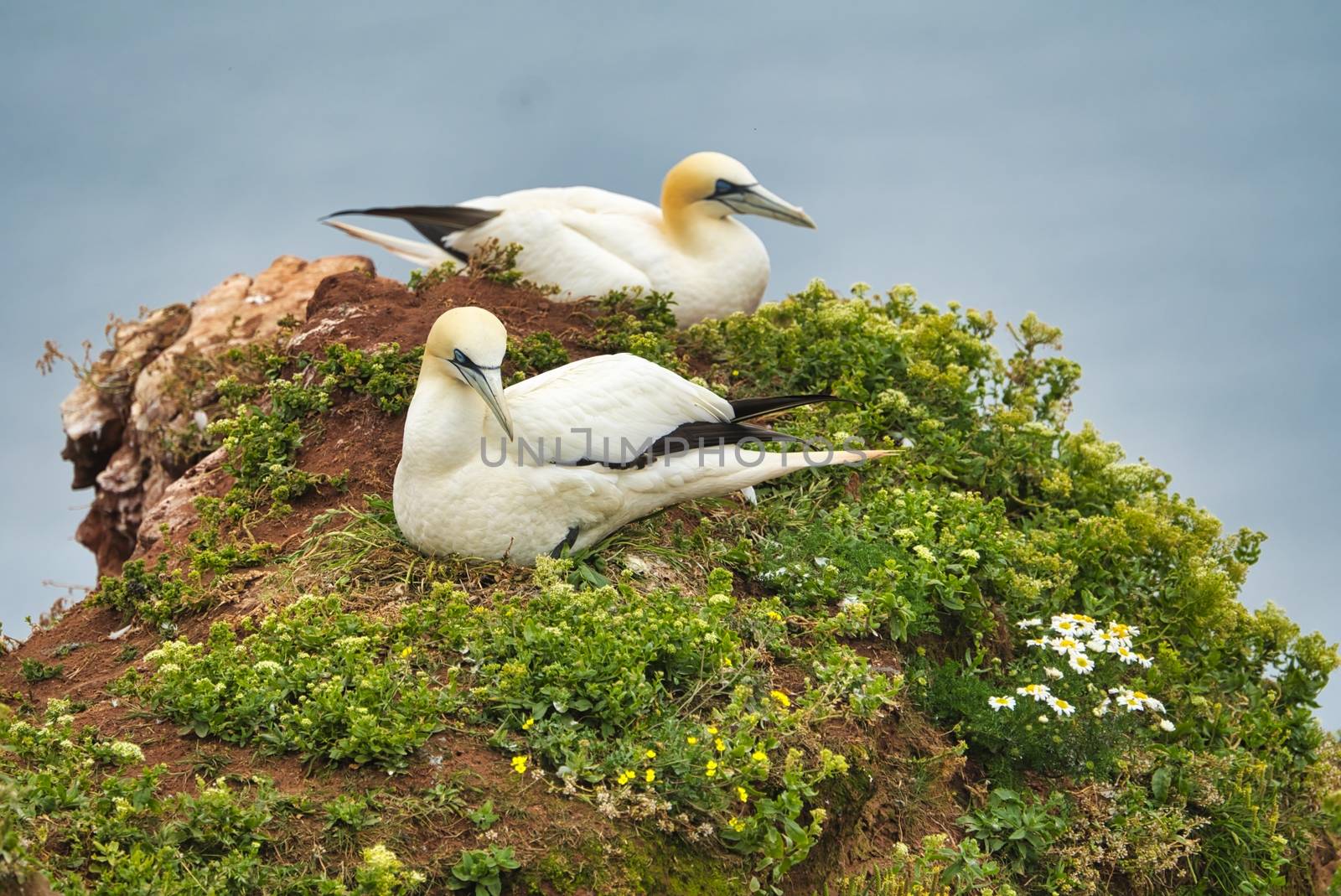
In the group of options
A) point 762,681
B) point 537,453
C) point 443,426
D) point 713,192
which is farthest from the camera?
point 713,192

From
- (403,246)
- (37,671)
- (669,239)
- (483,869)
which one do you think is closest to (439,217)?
(403,246)

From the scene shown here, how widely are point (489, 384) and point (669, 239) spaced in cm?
462

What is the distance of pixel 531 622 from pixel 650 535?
152cm

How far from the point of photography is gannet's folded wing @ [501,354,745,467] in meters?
7.29

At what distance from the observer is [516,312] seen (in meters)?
10.3

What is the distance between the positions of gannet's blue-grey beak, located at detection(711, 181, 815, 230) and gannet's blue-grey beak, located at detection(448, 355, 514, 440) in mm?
4622

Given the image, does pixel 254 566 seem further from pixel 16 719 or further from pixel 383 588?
pixel 16 719

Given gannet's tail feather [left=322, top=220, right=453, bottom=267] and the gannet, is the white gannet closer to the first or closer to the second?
the gannet

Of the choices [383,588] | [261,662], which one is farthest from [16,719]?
[383,588]

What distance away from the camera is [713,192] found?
36.4 ft

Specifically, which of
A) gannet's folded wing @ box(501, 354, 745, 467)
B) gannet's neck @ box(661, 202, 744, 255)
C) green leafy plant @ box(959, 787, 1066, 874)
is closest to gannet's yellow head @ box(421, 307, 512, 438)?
gannet's folded wing @ box(501, 354, 745, 467)

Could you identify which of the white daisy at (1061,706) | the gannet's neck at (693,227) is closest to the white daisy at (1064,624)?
the white daisy at (1061,706)

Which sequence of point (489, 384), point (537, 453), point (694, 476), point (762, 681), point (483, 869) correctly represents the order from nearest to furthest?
point (483, 869) < point (762, 681) < point (489, 384) < point (537, 453) < point (694, 476)

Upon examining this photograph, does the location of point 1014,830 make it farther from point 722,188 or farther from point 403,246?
point 403,246
